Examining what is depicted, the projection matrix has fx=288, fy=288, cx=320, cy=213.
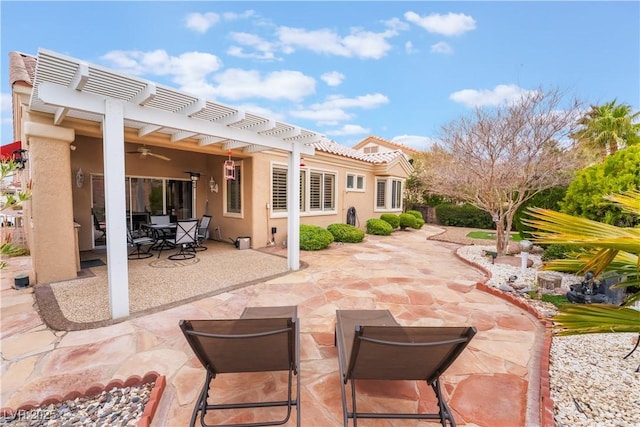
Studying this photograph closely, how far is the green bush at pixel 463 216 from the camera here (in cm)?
1809

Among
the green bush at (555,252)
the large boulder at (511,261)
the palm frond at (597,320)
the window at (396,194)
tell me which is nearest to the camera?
the palm frond at (597,320)

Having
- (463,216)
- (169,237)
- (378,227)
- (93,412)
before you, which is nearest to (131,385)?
(93,412)

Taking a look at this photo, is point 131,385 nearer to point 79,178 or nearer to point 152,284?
point 152,284

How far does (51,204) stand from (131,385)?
4.94 metres

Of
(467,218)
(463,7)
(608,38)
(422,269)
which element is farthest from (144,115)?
(467,218)

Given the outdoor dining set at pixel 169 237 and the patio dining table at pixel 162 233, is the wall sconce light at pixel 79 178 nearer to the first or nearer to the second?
the outdoor dining set at pixel 169 237

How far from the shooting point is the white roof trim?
3.57 meters

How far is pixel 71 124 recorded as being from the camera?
234 inches

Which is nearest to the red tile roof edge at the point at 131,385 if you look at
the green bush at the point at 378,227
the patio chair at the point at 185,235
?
the patio chair at the point at 185,235

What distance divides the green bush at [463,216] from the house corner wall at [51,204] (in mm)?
19080

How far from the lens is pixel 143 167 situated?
31.6 feet

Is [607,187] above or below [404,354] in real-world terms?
above

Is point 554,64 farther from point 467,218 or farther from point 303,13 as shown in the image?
point 467,218

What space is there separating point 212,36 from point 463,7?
26.9 ft
